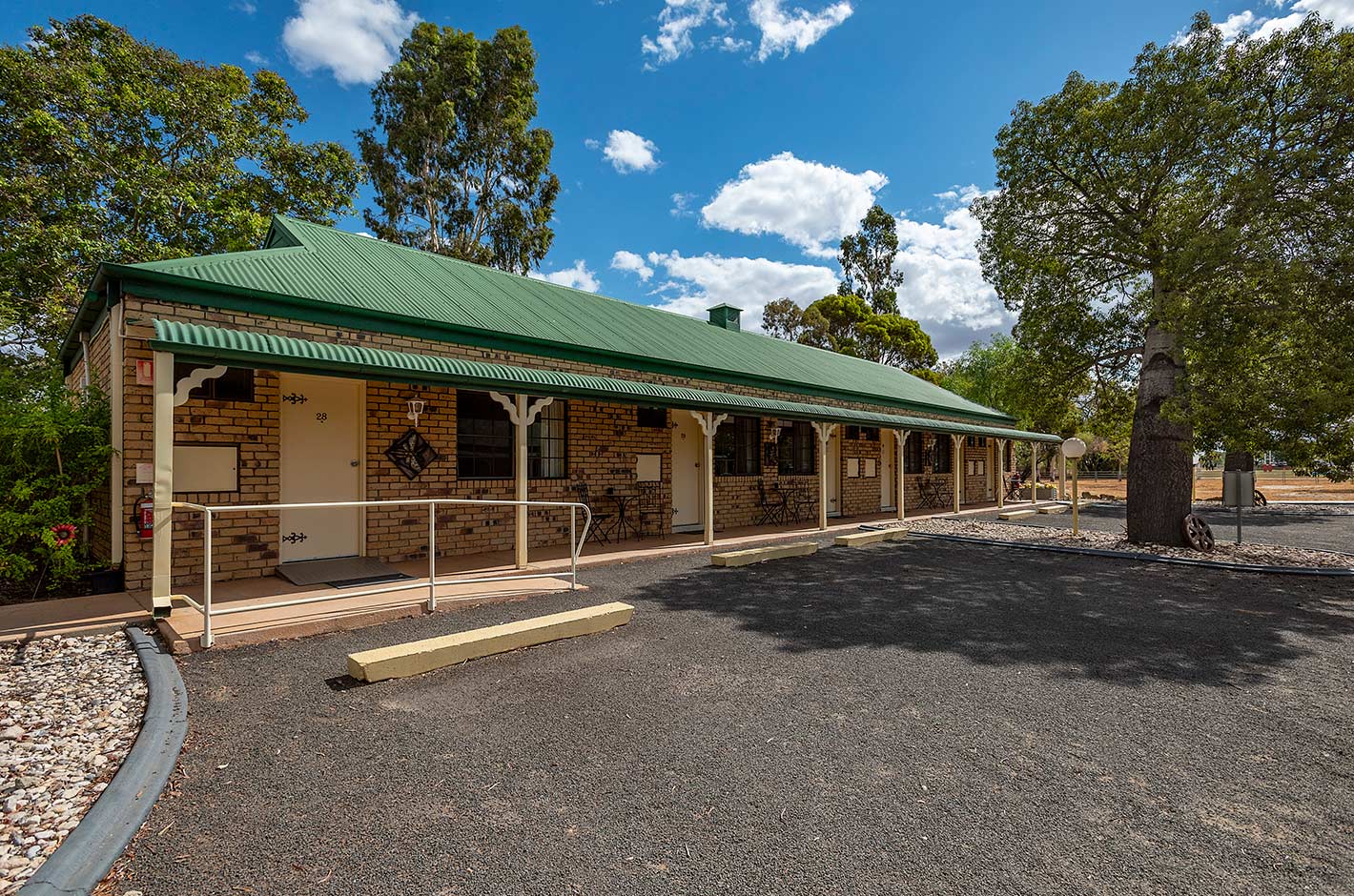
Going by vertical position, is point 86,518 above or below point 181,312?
below

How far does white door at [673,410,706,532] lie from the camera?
1144cm

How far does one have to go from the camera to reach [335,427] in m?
7.32

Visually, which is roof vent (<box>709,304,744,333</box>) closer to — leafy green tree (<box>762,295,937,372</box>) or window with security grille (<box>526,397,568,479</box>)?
window with security grille (<box>526,397,568,479</box>)

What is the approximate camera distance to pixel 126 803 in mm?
2408

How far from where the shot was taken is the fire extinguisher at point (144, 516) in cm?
545

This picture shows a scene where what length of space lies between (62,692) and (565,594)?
370 cm

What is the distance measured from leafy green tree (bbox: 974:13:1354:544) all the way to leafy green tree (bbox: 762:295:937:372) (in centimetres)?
2269

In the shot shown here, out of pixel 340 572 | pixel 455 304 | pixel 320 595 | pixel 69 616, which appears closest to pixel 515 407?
pixel 455 304

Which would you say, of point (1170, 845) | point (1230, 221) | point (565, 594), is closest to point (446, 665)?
point (565, 594)

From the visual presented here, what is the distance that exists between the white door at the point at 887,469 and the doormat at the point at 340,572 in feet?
43.3

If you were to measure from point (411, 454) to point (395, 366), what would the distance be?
78.7 inches

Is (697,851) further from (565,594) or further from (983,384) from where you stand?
(983,384)

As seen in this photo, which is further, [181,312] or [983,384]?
[983,384]

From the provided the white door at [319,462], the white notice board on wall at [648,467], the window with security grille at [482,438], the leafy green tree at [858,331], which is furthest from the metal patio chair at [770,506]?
the leafy green tree at [858,331]
